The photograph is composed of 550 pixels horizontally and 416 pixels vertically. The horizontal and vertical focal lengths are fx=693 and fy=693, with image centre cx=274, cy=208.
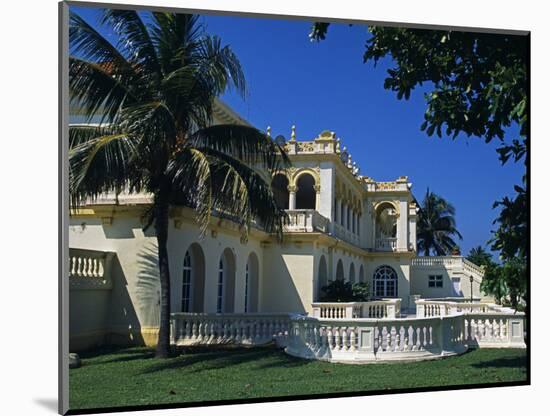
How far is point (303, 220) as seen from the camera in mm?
16094

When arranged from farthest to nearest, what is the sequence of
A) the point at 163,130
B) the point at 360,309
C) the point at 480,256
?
the point at 360,309, the point at 480,256, the point at 163,130

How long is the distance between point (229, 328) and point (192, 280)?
94cm

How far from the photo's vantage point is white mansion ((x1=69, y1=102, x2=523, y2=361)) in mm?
9266

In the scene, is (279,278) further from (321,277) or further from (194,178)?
(194,178)

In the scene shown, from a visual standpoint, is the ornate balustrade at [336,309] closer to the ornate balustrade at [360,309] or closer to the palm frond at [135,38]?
the ornate balustrade at [360,309]

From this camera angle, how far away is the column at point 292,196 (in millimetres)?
15131

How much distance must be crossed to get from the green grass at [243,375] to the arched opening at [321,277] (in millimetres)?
5114

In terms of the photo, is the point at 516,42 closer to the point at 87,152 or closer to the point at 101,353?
the point at 87,152

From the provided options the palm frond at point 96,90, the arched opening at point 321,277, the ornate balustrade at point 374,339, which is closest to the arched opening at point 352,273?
the arched opening at point 321,277

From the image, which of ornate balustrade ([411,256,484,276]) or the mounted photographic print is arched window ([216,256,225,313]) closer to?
the mounted photographic print

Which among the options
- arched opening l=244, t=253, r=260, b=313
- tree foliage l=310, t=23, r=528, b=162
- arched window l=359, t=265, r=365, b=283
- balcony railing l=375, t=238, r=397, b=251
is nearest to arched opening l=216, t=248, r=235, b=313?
arched opening l=244, t=253, r=260, b=313

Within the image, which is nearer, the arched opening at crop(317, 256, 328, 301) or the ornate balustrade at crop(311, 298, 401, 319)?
the ornate balustrade at crop(311, 298, 401, 319)

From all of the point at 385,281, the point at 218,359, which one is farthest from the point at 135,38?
the point at 385,281

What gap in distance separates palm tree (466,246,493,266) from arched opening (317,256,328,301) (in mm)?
5193
